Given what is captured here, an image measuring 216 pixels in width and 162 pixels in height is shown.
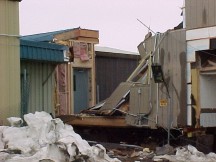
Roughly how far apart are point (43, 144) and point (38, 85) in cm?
411

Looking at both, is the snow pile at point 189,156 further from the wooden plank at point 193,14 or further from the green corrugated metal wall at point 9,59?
the green corrugated metal wall at point 9,59

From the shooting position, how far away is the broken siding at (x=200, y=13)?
40.5 feet

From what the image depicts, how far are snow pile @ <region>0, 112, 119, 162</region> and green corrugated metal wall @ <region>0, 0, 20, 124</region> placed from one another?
1.81ft

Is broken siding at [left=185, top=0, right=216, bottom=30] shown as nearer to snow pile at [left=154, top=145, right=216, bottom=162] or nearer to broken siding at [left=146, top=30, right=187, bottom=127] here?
broken siding at [left=146, top=30, right=187, bottom=127]

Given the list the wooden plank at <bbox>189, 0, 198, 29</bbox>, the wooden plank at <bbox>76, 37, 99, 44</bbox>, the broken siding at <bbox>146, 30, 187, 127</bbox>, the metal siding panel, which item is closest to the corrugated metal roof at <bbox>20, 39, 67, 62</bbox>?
the broken siding at <bbox>146, 30, 187, 127</bbox>

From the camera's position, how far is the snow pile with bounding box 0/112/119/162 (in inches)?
352

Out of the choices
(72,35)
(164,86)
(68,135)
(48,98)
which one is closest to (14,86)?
(68,135)

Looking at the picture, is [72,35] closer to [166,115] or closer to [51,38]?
[51,38]

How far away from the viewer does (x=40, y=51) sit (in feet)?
42.3

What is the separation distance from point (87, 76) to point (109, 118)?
589 centimetres

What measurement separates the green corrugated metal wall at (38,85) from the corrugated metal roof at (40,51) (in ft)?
1.32

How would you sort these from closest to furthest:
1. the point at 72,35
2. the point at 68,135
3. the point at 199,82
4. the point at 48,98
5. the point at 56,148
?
the point at 56,148 → the point at 68,135 → the point at 199,82 → the point at 48,98 → the point at 72,35

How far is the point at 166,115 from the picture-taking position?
13.2 m

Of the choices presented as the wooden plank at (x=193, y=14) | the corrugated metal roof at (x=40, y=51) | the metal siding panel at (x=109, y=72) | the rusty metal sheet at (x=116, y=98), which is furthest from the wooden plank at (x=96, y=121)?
the metal siding panel at (x=109, y=72)
